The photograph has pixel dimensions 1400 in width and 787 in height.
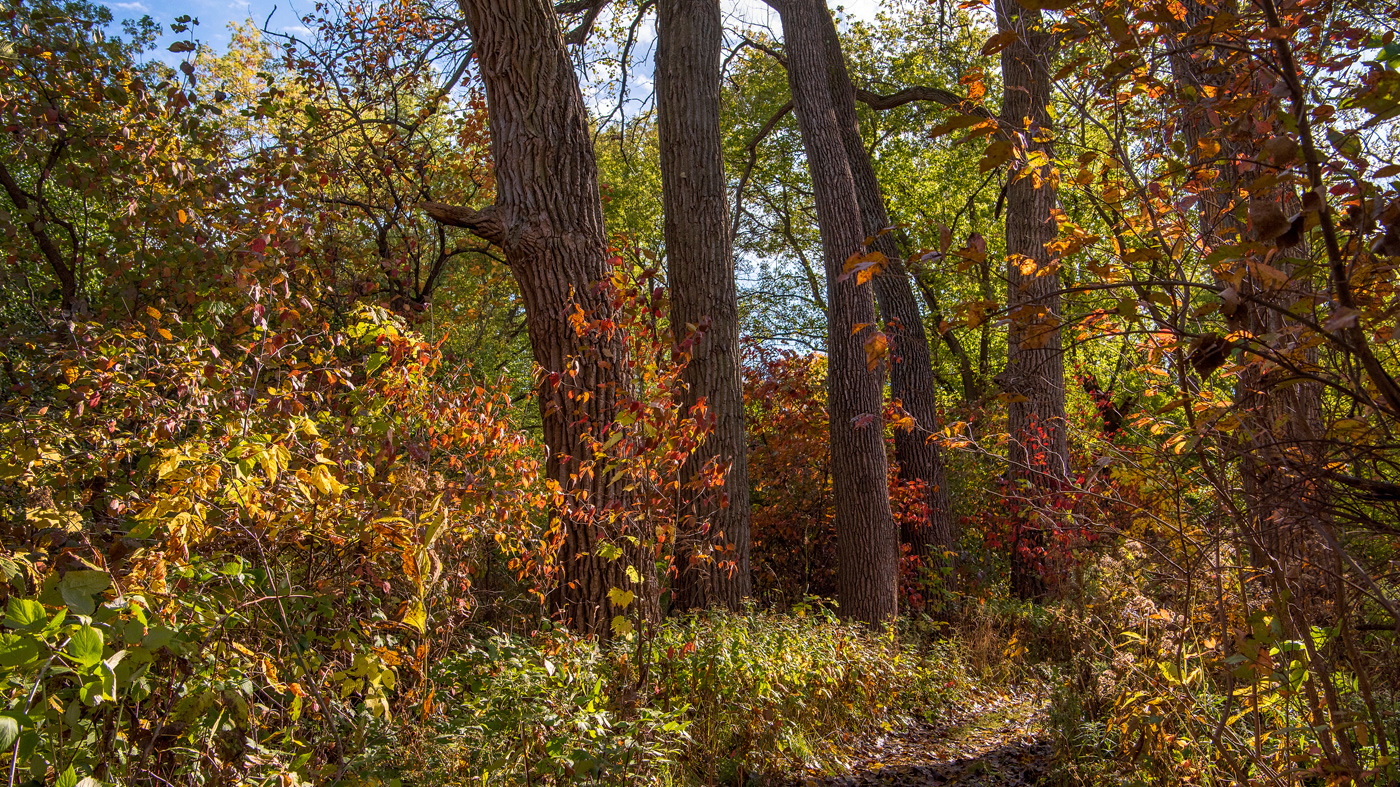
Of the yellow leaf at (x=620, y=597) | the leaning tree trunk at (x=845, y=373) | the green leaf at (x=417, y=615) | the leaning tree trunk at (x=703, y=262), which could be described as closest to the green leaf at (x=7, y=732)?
→ the green leaf at (x=417, y=615)

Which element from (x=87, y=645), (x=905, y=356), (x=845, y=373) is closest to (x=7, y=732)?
(x=87, y=645)

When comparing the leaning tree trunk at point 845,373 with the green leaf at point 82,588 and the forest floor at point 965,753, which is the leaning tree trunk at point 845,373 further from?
the green leaf at point 82,588

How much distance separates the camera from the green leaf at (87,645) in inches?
68.0

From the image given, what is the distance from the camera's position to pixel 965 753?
5.80m

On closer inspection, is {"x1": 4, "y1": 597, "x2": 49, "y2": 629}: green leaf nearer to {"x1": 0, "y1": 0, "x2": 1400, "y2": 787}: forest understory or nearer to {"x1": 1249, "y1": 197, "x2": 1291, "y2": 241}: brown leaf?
{"x1": 0, "y1": 0, "x2": 1400, "y2": 787}: forest understory

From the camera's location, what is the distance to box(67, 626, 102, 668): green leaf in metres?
1.73

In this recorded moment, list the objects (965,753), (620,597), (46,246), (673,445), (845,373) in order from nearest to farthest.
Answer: (620,597), (673,445), (965,753), (46,246), (845,373)

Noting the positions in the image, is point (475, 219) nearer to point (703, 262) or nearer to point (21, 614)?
point (703, 262)

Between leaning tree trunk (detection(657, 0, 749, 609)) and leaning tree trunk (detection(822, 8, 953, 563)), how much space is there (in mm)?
3023

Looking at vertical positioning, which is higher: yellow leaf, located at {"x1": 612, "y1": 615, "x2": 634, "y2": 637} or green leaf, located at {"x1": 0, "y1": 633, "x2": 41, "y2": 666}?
green leaf, located at {"x1": 0, "y1": 633, "x2": 41, "y2": 666}

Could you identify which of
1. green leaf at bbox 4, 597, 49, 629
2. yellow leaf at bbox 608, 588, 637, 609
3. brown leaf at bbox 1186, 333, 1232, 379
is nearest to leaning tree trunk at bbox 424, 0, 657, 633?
yellow leaf at bbox 608, 588, 637, 609

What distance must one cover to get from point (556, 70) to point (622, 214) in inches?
533

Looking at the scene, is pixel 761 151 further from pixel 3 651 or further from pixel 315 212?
pixel 3 651

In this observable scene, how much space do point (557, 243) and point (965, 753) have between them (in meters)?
4.39
